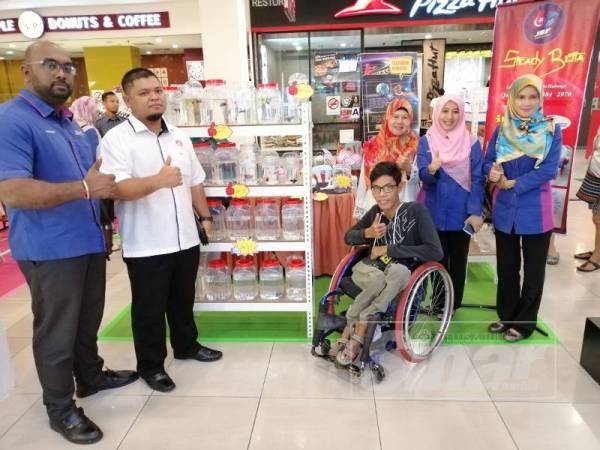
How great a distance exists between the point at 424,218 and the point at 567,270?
2275 millimetres

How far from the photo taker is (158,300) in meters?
2.24

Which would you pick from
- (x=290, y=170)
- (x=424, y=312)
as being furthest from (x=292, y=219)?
(x=424, y=312)

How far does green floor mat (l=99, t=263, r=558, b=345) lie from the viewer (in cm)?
267

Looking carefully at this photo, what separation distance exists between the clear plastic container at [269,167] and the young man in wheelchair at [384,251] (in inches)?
22.2

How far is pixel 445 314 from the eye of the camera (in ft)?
8.40

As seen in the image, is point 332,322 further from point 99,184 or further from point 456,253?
point 99,184

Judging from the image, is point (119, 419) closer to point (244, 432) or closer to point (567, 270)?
point (244, 432)

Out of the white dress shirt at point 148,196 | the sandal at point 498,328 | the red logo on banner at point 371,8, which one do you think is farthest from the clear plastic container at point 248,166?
the red logo on banner at point 371,8

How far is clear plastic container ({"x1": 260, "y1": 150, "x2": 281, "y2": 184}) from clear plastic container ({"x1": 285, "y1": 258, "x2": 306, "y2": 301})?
524mm

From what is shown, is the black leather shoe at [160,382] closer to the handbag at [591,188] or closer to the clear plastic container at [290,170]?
the clear plastic container at [290,170]

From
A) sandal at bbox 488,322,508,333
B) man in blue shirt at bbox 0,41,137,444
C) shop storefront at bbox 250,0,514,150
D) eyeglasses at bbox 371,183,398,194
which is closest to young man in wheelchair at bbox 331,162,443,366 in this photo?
eyeglasses at bbox 371,183,398,194

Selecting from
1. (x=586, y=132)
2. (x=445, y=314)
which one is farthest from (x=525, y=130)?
(x=586, y=132)

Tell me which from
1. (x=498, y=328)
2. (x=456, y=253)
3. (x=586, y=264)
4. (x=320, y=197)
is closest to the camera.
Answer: (x=498, y=328)

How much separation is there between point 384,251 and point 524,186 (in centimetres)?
83
